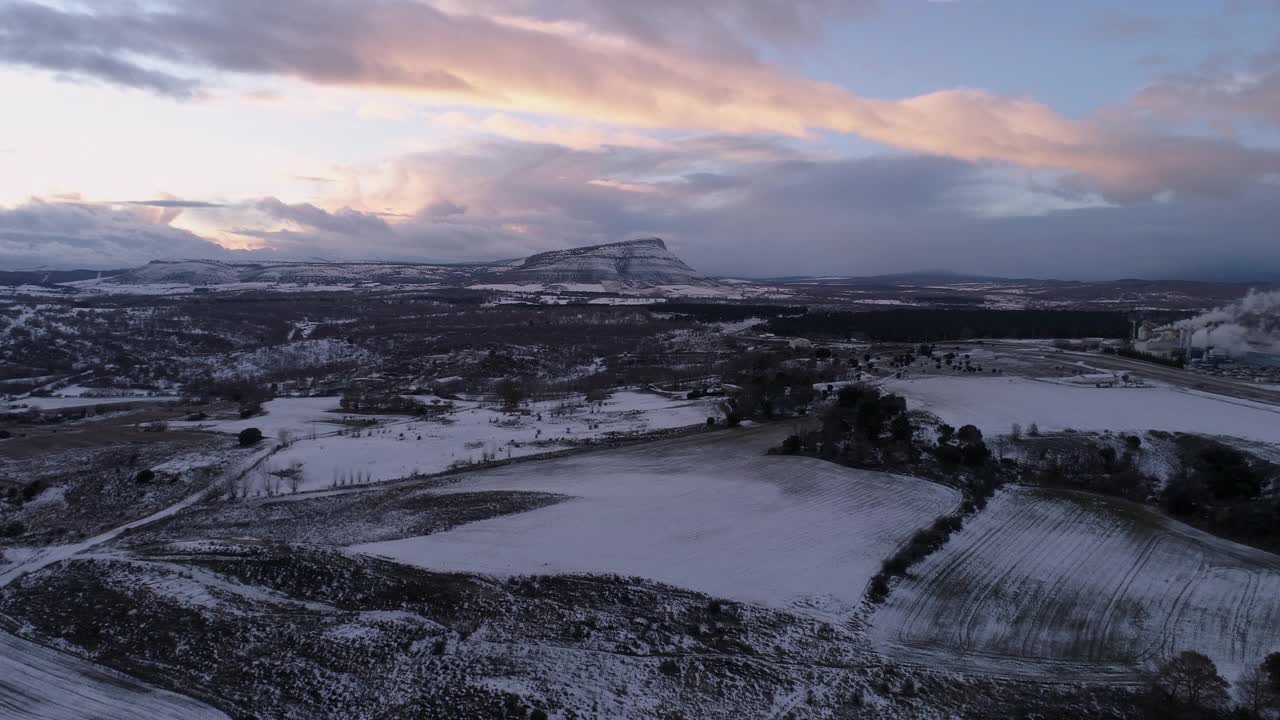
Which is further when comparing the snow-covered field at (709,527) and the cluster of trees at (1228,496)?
the cluster of trees at (1228,496)

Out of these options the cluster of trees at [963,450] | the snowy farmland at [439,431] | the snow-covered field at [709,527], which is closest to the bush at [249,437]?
the snowy farmland at [439,431]

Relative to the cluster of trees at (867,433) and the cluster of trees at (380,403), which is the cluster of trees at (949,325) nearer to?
the cluster of trees at (867,433)

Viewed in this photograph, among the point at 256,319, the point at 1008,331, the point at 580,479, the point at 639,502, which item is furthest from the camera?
the point at 256,319

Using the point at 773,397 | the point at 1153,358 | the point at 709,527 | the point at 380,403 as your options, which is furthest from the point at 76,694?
the point at 1153,358

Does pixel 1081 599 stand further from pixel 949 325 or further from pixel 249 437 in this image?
pixel 949 325

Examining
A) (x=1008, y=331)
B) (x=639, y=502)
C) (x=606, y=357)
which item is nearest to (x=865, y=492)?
(x=639, y=502)

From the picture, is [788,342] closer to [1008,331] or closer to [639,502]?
[1008,331]
